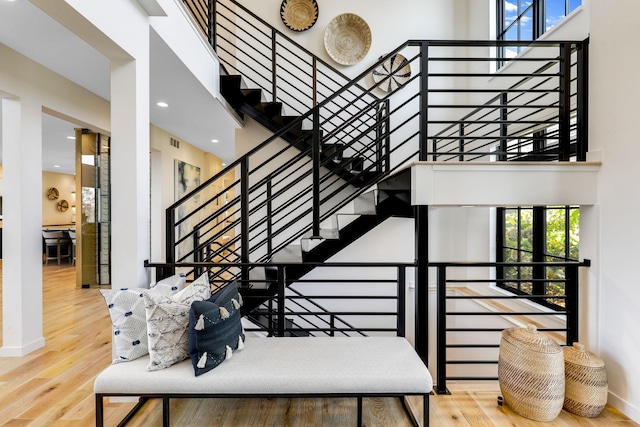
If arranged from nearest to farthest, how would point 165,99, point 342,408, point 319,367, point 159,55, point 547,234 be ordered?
point 319,367 → point 342,408 → point 159,55 → point 547,234 → point 165,99

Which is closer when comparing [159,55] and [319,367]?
[319,367]

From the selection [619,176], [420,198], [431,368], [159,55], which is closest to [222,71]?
[159,55]

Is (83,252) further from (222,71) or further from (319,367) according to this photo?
(319,367)

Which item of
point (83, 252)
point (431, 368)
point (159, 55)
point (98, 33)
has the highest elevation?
point (159, 55)

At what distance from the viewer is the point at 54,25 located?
8.07ft

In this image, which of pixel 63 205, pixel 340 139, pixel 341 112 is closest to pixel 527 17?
pixel 341 112

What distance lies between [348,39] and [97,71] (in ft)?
11.0

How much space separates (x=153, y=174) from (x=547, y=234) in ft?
18.9

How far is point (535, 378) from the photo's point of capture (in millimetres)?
1984

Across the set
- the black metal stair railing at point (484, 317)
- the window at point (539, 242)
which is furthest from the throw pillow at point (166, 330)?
the window at point (539, 242)

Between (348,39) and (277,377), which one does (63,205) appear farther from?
(277,377)

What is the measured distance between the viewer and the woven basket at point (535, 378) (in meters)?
1.97

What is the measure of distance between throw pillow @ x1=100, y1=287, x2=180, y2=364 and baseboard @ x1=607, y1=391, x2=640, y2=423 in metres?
2.85

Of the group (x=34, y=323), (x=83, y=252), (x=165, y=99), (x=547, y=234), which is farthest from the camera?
(x=83, y=252)
